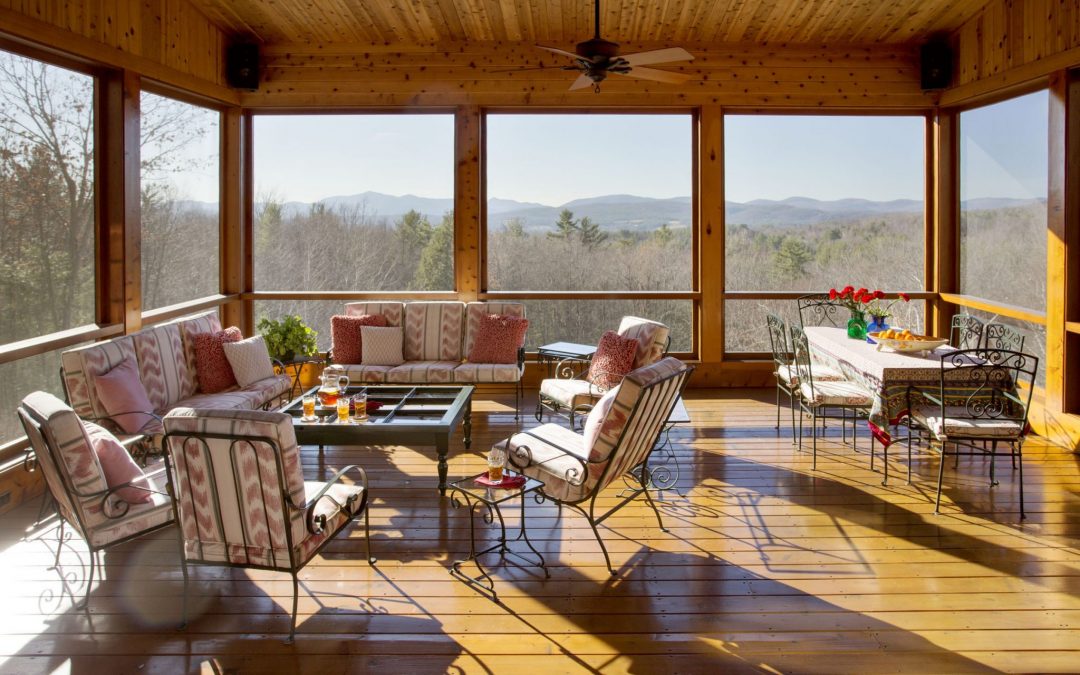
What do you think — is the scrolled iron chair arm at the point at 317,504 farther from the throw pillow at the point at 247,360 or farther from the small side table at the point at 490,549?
the throw pillow at the point at 247,360

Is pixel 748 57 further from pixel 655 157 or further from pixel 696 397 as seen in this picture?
pixel 696 397

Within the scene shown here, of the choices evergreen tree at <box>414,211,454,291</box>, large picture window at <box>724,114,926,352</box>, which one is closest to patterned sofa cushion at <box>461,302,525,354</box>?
evergreen tree at <box>414,211,454,291</box>

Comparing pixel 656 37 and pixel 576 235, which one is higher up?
pixel 656 37

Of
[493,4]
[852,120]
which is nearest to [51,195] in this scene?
[493,4]

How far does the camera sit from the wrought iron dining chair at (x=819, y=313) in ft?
28.5

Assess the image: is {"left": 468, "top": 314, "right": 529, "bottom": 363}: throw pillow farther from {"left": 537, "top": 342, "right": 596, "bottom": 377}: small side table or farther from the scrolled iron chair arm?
the scrolled iron chair arm

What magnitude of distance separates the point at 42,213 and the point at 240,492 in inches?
133

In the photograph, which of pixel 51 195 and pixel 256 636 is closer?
pixel 256 636

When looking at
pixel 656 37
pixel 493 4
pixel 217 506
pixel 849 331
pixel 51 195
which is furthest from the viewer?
pixel 656 37

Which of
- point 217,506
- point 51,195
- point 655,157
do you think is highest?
point 655,157

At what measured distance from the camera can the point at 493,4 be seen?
7543mm

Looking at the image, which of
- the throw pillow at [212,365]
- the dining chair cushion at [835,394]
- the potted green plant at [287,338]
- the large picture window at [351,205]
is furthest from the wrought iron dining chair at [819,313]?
the throw pillow at [212,365]

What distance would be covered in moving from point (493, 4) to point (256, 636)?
5.89 metres

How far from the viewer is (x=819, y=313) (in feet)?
28.7
